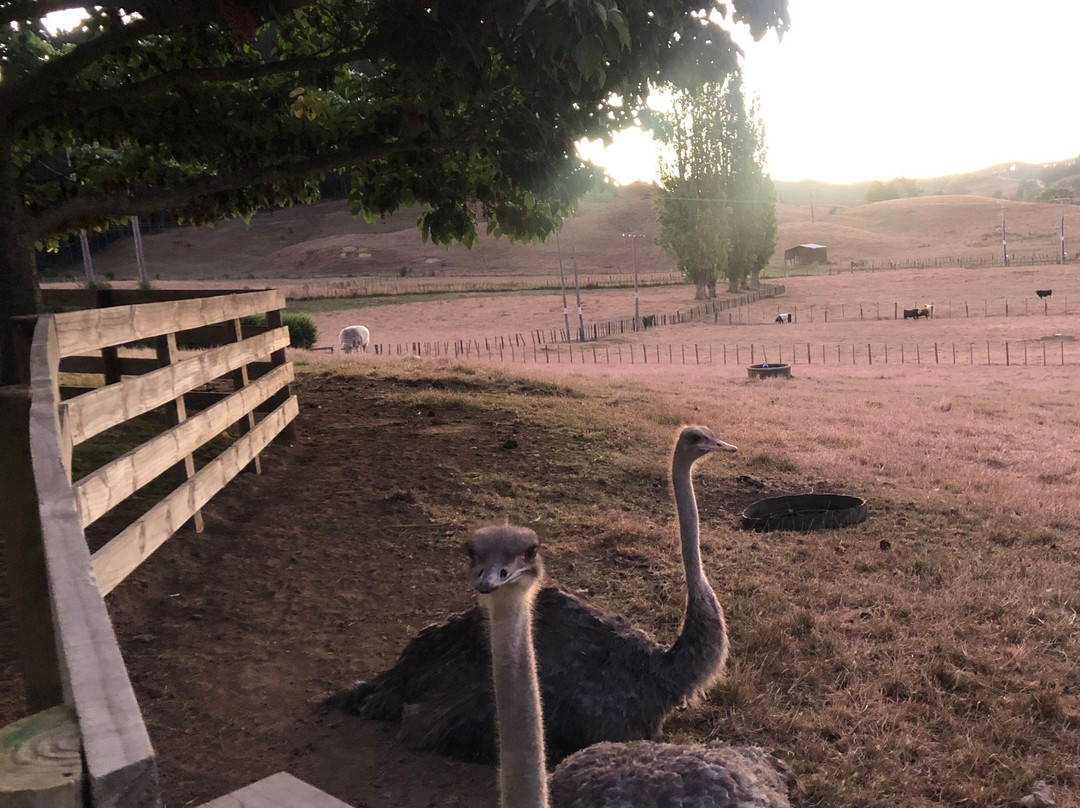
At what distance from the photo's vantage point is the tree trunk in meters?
6.11

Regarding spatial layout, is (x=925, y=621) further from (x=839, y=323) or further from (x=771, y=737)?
(x=839, y=323)

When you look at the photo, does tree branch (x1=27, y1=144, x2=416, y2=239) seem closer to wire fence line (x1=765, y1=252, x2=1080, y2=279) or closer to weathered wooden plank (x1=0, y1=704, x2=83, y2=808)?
weathered wooden plank (x1=0, y1=704, x2=83, y2=808)

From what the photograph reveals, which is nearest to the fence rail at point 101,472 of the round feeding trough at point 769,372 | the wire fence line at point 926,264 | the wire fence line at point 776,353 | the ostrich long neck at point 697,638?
the ostrich long neck at point 697,638

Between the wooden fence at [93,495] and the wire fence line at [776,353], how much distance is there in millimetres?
18492

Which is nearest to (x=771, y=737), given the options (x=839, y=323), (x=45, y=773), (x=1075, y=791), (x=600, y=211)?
(x=1075, y=791)

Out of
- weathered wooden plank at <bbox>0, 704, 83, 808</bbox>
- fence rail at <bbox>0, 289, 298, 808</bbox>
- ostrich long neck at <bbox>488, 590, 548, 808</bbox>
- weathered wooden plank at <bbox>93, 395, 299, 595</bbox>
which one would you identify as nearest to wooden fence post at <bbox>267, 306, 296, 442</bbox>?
fence rail at <bbox>0, 289, 298, 808</bbox>

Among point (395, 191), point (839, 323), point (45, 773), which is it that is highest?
point (395, 191)

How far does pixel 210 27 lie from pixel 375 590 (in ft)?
17.0

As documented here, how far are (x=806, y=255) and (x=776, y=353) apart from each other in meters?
60.2

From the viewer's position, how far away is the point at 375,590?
5523 mm

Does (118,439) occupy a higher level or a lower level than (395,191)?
lower

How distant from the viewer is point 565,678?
3840mm

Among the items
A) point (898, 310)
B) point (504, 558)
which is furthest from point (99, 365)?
point (898, 310)

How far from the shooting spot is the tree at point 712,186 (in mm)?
55938
